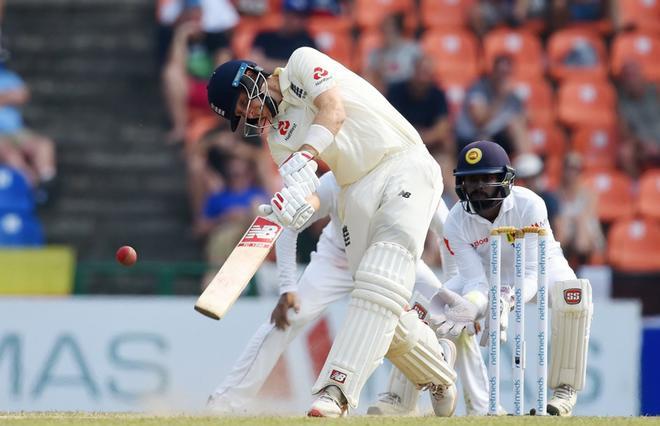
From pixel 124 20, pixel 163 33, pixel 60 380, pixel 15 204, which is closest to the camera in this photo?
pixel 60 380

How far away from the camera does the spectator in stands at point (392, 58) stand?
1159 centimetres

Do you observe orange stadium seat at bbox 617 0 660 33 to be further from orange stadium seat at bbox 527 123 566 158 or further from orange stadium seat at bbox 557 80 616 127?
orange stadium seat at bbox 527 123 566 158

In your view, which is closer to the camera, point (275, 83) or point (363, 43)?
point (275, 83)

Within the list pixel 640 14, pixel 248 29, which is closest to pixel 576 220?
pixel 640 14

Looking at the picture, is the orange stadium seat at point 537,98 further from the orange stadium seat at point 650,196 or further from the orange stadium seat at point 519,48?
the orange stadium seat at point 650,196

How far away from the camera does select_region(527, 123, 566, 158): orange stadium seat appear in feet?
38.4

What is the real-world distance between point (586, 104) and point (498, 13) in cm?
119

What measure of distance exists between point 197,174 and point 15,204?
147 cm

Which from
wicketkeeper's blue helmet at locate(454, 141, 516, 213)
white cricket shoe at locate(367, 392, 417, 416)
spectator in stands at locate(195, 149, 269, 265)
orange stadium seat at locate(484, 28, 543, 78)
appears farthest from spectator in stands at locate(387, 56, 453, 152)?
wicketkeeper's blue helmet at locate(454, 141, 516, 213)

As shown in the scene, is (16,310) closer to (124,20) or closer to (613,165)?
(124,20)

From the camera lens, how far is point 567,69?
1227 centimetres

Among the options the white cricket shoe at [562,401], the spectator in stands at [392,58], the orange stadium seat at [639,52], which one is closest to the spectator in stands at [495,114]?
the spectator in stands at [392,58]

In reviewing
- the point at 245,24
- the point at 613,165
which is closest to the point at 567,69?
the point at 613,165

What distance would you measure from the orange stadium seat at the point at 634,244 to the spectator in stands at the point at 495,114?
3.45ft
